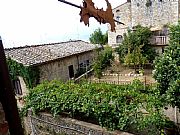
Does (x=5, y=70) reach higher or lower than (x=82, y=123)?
higher

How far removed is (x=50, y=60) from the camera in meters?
14.2

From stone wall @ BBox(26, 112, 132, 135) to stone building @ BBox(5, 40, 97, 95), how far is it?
4207mm

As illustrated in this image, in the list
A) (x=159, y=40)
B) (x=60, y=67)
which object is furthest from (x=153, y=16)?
(x=60, y=67)

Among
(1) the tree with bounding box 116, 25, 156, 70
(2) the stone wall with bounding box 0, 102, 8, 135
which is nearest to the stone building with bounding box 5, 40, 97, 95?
(1) the tree with bounding box 116, 25, 156, 70

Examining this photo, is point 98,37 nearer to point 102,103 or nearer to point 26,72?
point 26,72

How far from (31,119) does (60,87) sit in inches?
82.4

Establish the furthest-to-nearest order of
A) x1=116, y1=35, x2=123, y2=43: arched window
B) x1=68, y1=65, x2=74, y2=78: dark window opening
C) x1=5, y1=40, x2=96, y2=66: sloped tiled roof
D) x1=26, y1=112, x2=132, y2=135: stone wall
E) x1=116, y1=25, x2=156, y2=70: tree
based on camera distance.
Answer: x1=116, y1=35, x2=123, y2=43: arched window
x1=116, y1=25, x2=156, y2=70: tree
x1=68, y1=65, x2=74, y2=78: dark window opening
x1=5, y1=40, x2=96, y2=66: sloped tiled roof
x1=26, y1=112, x2=132, y2=135: stone wall

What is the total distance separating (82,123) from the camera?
26.8 feet

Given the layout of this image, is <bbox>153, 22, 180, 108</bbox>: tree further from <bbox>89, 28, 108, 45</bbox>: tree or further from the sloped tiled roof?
<bbox>89, 28, 108, 45</bbox>: tree

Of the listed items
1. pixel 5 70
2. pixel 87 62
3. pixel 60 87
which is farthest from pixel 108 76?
pixel 5 70

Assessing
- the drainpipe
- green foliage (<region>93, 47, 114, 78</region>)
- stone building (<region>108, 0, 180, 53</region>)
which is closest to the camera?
the drainpipe

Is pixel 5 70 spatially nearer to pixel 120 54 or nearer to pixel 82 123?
pixel 82 123

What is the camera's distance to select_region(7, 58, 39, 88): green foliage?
12930 mm

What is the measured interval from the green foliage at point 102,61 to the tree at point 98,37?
30.7 feet
